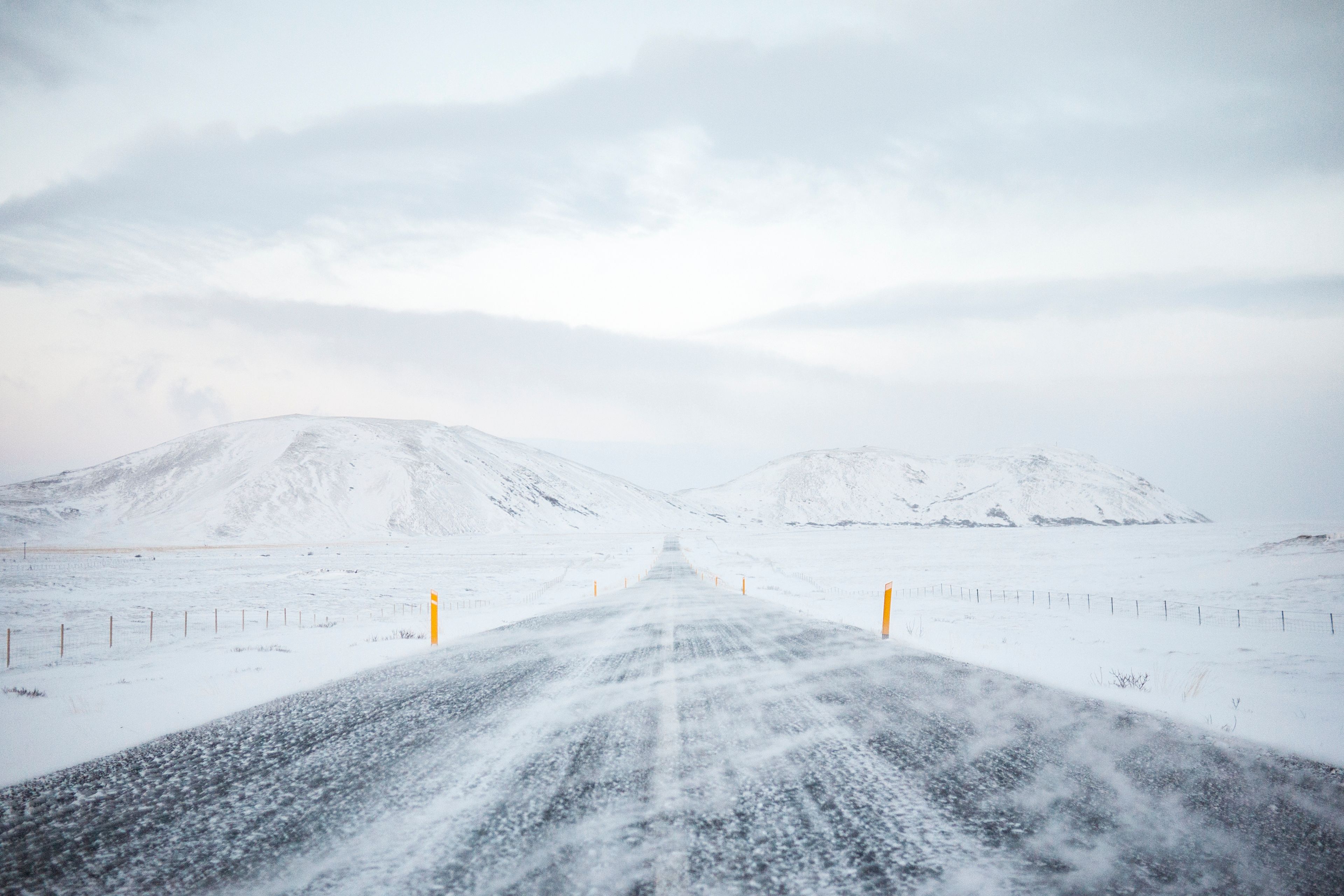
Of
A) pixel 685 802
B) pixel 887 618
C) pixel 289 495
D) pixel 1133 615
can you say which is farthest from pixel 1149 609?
pixel 289 495

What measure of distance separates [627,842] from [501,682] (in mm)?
5585

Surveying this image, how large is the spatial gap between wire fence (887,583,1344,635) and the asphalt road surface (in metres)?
17.3

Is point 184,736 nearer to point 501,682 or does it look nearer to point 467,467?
point 501,682

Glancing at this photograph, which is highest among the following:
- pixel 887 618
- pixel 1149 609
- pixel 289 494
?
pixel 289 494

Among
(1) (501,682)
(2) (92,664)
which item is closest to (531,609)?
(2) (92,664)

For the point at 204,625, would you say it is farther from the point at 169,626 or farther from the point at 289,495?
the point at 289,495

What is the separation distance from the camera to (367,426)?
190250 mm

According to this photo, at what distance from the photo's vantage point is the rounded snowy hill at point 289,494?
120000 mm

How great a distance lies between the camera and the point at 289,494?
451 ft

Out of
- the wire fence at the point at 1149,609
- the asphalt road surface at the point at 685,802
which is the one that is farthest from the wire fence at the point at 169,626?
the wire fence at the point at 1149,609

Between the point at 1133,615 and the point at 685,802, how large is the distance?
80.5ft

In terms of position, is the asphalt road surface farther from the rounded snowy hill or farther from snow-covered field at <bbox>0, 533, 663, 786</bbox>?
the rounded snowy hill

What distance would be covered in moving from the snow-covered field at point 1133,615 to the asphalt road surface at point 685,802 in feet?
6.49

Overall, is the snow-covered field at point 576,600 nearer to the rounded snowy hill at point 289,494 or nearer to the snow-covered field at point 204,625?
the snow-covered field at point 204,625
